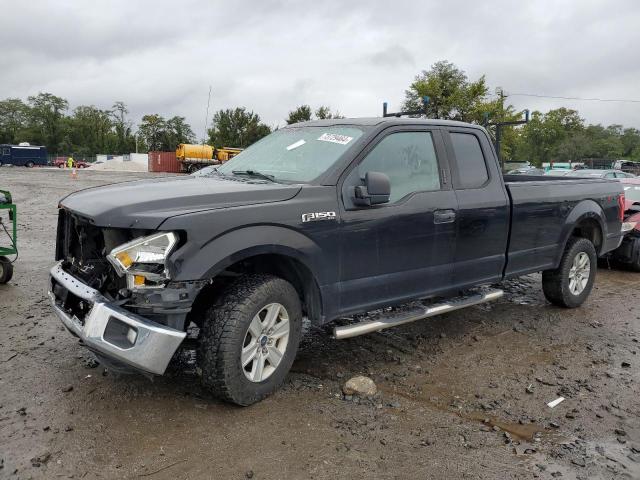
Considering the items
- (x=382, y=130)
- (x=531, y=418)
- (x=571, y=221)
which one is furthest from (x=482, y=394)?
(x=571, y=221)

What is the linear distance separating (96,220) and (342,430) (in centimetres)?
190

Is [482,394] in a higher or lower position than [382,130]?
lower

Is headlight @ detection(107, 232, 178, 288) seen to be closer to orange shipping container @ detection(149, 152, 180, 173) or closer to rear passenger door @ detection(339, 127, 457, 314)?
rear passenger door @ detection(339, 127, 457, 314)

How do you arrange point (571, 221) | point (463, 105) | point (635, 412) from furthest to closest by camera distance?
point (463, 105), point (571, 221), point (635, 412)

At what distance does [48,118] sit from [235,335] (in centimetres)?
10475

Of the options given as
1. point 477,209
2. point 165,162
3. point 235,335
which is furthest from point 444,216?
point 165,162

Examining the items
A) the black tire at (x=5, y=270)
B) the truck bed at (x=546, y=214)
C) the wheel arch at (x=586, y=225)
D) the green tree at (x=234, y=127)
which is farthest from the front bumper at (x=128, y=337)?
the green tree at (x=234, y=127)

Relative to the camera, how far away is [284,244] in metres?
3.47

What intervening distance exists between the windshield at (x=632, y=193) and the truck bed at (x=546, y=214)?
139 inches

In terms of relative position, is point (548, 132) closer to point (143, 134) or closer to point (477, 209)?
point (143, 134)

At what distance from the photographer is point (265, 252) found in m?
3.40

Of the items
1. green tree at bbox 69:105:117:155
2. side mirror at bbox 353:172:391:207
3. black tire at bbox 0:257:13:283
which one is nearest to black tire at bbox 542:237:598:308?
side mirror at bbox 353:172:391:207

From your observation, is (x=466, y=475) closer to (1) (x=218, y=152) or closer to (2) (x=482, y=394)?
(2) (x=482, y=394)

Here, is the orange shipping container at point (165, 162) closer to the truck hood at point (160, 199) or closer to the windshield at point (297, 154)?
the windshield at point (297, 154)
